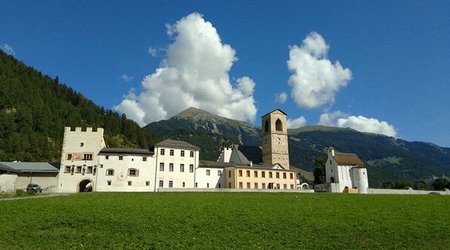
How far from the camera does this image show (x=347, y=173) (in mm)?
86312

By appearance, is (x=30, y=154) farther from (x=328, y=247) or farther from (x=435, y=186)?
(x=435, y=186)

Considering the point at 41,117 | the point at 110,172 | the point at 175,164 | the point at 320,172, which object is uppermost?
the point at 41,117

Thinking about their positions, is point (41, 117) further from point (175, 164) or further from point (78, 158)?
point (175, 164)

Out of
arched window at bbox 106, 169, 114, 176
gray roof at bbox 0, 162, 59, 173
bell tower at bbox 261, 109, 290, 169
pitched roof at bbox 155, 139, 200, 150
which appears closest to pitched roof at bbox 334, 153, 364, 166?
bell tower at bbox 261, 109, 290, 169

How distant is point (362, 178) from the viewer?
276ft

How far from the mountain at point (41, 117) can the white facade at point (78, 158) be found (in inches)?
2290

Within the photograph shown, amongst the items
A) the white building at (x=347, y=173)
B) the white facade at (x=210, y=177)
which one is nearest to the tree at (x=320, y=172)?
the white building at (x=347, y=173)

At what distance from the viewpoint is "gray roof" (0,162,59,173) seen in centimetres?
6009

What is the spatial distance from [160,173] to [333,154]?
44944mm

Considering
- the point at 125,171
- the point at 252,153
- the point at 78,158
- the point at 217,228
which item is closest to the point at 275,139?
the point at 252,153

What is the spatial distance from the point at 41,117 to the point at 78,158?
9252cm

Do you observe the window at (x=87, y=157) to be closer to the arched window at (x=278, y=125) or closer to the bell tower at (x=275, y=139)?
the bell tower at (x=275, y=139)

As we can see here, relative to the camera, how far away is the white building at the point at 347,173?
83.4m

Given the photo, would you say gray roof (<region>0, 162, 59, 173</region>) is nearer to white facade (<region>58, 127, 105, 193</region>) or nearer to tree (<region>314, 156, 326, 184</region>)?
white facade (<region>58, 127, 105, 193</region>)
